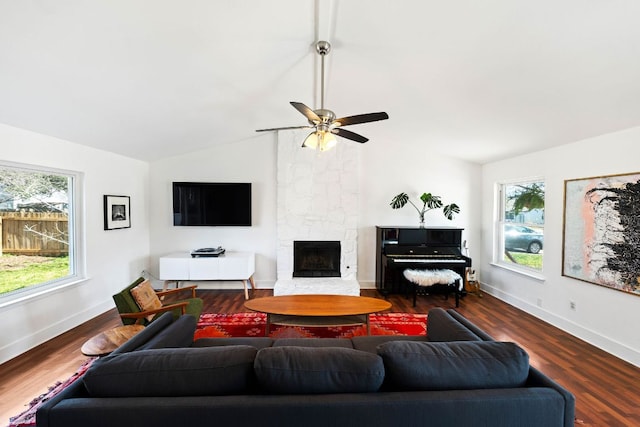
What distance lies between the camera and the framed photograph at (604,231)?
2.76m

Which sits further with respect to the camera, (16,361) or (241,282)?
(241,282)

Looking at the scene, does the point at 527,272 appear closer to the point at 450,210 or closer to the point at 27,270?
the point at 450,210

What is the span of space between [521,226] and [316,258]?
129 inches

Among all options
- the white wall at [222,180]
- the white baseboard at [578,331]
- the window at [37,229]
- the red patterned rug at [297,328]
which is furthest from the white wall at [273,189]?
the window at [37,229]

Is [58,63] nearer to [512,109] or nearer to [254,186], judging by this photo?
[254,186]

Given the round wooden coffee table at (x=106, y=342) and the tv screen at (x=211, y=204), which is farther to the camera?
the tv screen at (x=211, y=204)

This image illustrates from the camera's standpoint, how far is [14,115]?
2582mm

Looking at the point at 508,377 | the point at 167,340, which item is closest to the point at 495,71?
the point at 508,377

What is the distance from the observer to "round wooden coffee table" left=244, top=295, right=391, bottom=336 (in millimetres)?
2807

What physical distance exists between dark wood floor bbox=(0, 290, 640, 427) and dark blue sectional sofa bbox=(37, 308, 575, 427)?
1359 millimetres

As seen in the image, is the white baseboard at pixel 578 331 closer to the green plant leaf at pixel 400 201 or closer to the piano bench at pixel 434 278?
the piano bench at pixel 434 278

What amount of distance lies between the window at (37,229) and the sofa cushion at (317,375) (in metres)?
3.19

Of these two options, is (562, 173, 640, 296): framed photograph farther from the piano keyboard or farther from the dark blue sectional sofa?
the dark blue sectional sofa

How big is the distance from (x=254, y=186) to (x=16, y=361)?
348cm
